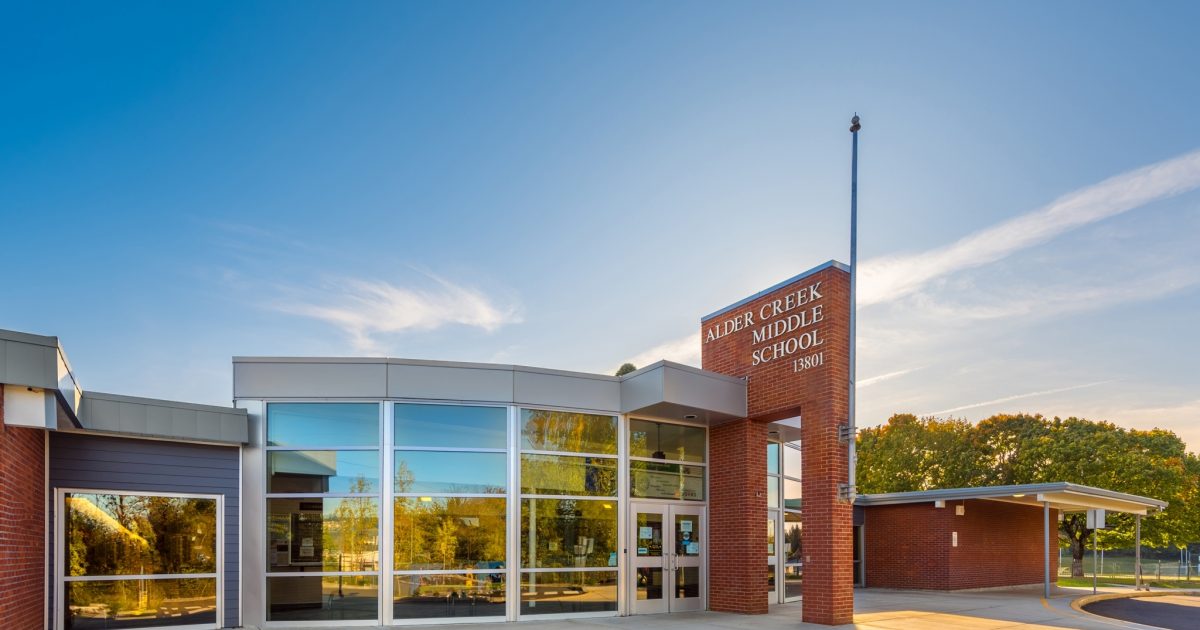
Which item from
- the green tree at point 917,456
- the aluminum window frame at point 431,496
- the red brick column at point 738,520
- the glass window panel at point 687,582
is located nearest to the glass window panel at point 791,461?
the red brick column at point 738,520

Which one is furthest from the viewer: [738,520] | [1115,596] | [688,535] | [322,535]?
[1115,596]

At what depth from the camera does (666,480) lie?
14.4 meters

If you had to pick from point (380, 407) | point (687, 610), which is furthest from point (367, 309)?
point (687, 610)

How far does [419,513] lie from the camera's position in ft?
40.7

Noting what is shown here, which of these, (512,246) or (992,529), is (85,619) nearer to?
(512,246)

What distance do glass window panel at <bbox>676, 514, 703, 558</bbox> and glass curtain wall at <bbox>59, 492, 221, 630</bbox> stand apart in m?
7.49

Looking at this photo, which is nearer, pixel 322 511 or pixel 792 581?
pixel 322 511

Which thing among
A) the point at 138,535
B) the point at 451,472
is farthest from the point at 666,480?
the point at 138,535

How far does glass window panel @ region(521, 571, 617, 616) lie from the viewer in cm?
1281

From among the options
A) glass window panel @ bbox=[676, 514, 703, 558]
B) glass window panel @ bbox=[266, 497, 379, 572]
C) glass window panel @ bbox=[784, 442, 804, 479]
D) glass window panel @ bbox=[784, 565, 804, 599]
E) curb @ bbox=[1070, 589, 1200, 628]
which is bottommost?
curb @ bbox=[1070, 589, 1200, 628]

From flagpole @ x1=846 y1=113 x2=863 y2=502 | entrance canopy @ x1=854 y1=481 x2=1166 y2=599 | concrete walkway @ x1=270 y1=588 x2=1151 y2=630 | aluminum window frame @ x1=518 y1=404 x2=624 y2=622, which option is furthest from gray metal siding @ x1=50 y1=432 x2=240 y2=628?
entrance canopy @ x1=854 y1=481 x2=1166 y2=599

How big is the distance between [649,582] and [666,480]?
1.77 m

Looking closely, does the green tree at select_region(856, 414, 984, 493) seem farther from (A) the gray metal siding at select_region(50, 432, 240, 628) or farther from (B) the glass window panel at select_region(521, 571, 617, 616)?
(A) the gray metal siding at select_region(50, 432, 240, 628)

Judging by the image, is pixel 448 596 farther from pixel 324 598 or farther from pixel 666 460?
pixel 666 460
